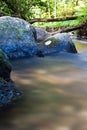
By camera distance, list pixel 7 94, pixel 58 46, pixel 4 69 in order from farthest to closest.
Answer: pixel 58 46 < pixel 4 69 < pixel 7 94

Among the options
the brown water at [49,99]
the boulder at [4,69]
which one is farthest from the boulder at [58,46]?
the boulder at [4,69]

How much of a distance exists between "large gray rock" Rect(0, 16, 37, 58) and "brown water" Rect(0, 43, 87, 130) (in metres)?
1.27

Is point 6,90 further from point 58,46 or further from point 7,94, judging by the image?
point 58,46

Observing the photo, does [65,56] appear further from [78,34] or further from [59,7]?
[59,7]

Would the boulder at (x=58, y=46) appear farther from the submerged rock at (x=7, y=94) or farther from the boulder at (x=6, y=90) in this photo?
the submerged rock at (x=7, y=94)

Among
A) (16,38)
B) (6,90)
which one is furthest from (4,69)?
(16,38)

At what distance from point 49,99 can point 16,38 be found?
3.91 metres

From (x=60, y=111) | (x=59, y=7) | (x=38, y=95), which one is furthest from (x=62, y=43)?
(x=59, y=7)

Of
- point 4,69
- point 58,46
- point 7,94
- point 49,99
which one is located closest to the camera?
point 7,94

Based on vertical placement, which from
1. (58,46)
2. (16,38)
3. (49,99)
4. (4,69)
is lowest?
(58,46)

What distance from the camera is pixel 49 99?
3.70 metres

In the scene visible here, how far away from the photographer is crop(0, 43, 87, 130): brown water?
3.01m

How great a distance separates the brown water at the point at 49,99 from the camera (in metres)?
3.01

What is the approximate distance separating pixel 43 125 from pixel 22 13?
31.6 ft
